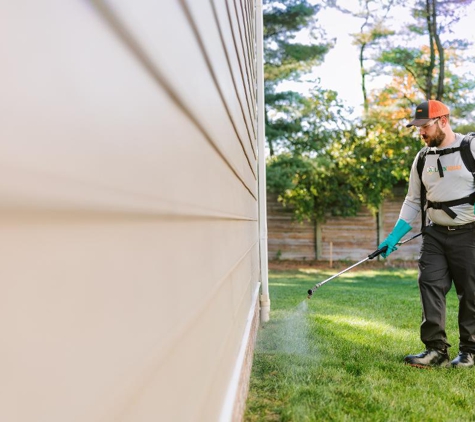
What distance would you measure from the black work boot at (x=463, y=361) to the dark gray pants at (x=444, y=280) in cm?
5

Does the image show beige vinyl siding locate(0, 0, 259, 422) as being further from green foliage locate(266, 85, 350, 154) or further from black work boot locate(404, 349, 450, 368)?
green foliage locate(266, 85, 350, 154)

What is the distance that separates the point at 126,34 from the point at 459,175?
12.6 ft

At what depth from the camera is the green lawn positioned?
3201mm

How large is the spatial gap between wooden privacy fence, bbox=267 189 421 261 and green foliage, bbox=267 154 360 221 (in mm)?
305

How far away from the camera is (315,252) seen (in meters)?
17.7

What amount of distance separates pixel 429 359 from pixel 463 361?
0.25 metres

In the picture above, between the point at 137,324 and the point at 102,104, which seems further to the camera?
the point at 137,324

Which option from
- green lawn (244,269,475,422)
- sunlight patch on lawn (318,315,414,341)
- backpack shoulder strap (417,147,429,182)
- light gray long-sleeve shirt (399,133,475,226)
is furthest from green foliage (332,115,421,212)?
light gray long-sleeve shirt (399,133,475,226)

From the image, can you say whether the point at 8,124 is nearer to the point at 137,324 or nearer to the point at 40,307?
the point at 40,307

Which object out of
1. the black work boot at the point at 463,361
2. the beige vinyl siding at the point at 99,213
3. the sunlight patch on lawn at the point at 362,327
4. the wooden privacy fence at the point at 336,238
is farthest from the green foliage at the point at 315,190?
the beige vinyl siding at the point at 99,213

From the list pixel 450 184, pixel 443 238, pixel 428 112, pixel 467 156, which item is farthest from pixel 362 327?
pixel 428 112

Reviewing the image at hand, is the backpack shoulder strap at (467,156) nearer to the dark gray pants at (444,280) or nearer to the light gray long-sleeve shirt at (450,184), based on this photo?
the light gray long-sleeve shirt at (450,184)

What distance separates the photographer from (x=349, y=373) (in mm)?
4027

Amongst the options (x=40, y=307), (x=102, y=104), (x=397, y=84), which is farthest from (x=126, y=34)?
(x=397, y=84)
